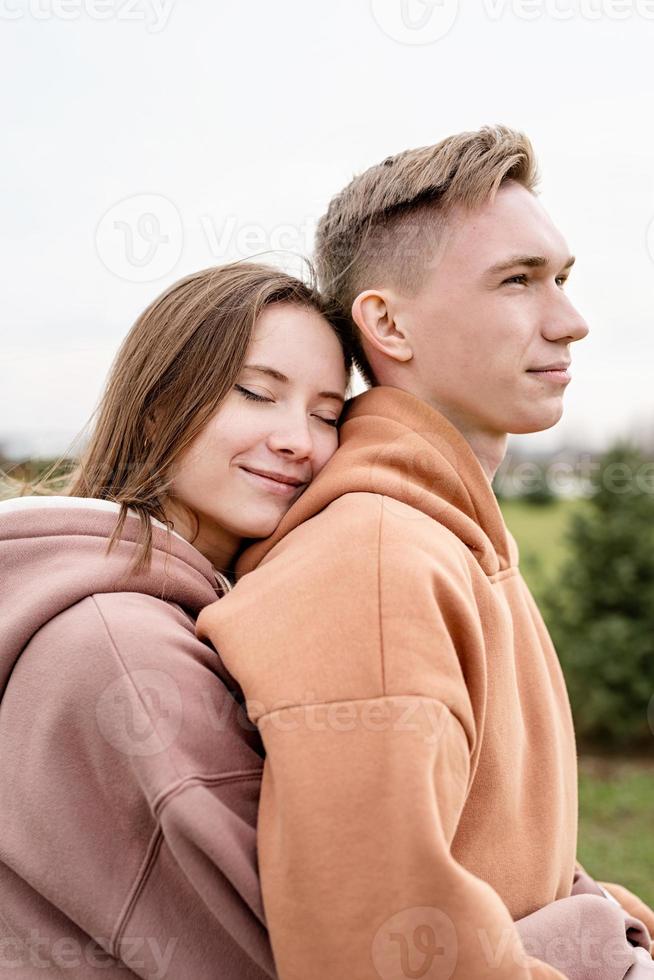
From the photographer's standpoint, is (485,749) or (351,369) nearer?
(485,749)

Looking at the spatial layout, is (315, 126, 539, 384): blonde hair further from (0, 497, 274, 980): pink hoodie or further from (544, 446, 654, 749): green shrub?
(544, 446, 654, 749): green shrub

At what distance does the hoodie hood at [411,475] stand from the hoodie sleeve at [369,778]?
0.29 metres

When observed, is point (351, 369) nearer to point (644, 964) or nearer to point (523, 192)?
point (523, 192)

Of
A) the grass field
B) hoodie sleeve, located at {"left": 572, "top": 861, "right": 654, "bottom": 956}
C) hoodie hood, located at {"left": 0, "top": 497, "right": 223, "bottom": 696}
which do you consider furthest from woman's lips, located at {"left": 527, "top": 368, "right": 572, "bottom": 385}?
the grass field

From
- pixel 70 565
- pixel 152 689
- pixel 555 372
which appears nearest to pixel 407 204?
pixel 555 372

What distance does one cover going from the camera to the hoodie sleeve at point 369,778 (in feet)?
4.66

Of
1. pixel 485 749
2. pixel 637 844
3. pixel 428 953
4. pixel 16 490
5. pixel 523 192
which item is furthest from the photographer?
pixel 637 844

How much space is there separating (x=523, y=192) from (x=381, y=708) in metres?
1.35

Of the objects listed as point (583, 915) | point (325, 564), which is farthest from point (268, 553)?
point (583, 915)

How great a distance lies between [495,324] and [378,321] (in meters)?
0.30

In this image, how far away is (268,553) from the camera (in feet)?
6.71

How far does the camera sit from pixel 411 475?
6.35 feet

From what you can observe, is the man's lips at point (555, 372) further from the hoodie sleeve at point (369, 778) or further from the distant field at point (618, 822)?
the distant field at point (618, 822)

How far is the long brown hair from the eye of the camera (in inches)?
82.1
